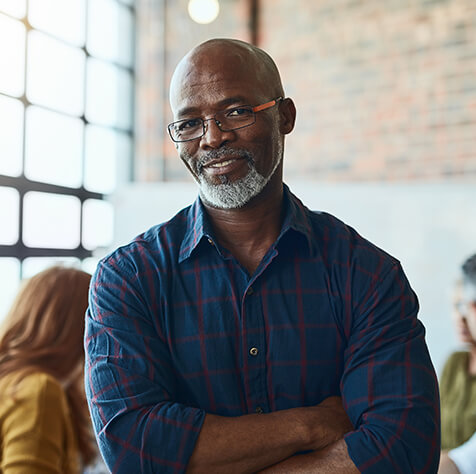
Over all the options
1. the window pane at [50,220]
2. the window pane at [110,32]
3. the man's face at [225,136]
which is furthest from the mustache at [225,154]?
the window pane at [110,32]

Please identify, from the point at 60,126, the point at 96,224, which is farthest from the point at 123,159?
the point at 60,126

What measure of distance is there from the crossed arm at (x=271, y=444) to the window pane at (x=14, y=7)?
3450mm

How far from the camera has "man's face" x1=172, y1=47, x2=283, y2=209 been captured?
1.26 m

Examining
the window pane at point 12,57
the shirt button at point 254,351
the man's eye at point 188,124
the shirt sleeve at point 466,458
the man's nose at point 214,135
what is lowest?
the shirt sleeve at point 466,458

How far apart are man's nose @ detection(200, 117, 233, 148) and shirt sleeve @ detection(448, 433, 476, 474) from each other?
3.96 feet

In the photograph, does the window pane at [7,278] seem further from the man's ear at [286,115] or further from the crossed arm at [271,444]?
the crossed arm at [271,444]

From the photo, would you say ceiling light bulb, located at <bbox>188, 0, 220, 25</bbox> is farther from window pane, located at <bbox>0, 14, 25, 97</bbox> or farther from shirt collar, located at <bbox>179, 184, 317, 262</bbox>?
shirt collar, located at <bbox>179, 184, 317, 262</bbox>

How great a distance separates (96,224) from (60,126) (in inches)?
31.5

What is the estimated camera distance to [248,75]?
4.25 ft

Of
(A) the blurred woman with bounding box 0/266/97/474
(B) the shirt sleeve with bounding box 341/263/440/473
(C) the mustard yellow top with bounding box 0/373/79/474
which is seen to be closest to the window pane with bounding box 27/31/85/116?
(A) the blurred woman with bounding box 0/266/97/474

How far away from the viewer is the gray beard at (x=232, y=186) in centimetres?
Answer: 128

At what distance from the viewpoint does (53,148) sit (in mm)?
4156

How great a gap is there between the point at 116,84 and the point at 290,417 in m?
4.20

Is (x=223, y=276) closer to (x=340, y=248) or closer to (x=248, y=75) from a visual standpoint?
(x=340, y=248)
